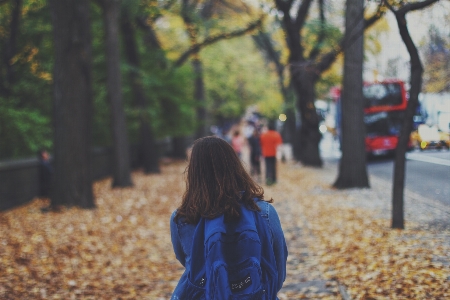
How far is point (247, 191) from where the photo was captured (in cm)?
301

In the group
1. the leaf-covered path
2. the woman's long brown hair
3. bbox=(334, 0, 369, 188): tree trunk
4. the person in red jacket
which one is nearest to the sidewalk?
the leaf-covered path

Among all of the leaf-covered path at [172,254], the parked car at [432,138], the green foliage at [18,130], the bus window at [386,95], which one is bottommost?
the leaf-covered path at [172,254]

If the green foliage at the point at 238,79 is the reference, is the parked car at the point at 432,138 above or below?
below

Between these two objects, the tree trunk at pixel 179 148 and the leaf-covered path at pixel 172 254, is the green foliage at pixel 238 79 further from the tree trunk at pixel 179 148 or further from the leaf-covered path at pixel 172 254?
the leaf-covered path at pixel 172 254

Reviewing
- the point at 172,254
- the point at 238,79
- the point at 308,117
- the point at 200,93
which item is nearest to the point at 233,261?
the point at 172,254

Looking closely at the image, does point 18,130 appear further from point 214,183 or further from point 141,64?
point 214,183

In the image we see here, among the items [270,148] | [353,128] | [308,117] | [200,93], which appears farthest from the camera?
[200,93]

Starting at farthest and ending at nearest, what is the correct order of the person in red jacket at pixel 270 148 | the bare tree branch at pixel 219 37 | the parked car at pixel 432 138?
the bare tree branch at pixel 219 37
the person in red jacket at pixel 270 148
the parked car at pixel 432 138

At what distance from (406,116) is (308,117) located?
15.6 meters

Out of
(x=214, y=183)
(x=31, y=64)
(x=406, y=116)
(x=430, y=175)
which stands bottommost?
(x=430, y=175)

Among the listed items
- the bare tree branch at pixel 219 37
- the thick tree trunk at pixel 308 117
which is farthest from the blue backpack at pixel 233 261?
the bare tree branch at pixel 219 37

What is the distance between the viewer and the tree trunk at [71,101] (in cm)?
1375

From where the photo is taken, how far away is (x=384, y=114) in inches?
1140

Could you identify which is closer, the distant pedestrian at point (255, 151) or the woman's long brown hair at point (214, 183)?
the woman's long brown hair at point (214, 183)
